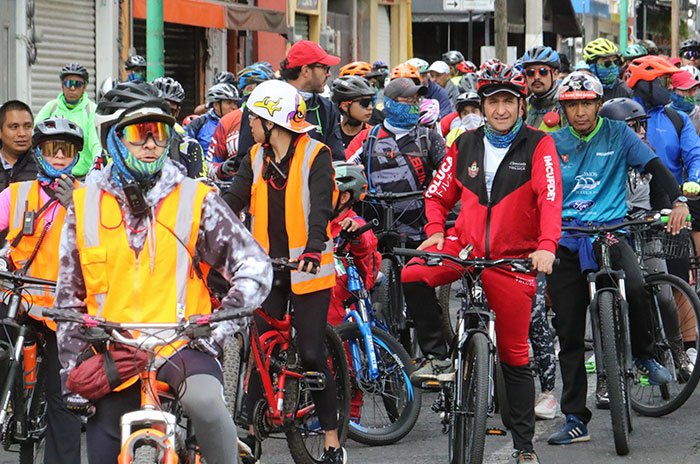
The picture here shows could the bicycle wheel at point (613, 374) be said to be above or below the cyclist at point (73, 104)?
below

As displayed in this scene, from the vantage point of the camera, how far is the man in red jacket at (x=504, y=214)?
6637 millimetres

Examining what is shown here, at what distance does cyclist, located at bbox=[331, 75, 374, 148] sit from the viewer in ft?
33.5

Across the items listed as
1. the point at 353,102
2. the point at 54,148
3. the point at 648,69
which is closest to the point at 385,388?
the point at 54,148

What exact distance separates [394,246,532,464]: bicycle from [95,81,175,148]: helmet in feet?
6.23

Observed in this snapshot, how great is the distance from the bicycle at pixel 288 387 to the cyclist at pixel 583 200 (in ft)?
4.65

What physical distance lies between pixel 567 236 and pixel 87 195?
3536 mm

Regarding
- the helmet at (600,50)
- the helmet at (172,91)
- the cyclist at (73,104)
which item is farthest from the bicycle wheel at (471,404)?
the cyclist at (73,104)

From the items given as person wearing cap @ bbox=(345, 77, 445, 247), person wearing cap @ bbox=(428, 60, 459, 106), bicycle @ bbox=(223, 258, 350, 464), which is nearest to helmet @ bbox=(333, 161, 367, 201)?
bicycle @ bbox=(223, 258, 350, 464)

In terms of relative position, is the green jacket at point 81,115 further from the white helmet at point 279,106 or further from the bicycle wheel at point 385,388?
the white helmet at point 279,106

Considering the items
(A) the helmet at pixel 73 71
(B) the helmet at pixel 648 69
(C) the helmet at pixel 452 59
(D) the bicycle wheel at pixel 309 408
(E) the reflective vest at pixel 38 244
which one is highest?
(C) the helmet at pixel 452 59

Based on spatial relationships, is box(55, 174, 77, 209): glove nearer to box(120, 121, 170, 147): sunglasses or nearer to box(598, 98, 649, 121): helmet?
box(120, 121, 170, 147): sunglasses

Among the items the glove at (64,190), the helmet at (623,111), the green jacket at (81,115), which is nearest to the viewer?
the glove at (64,190)

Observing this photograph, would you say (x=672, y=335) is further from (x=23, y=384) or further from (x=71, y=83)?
(x=71, y=83)

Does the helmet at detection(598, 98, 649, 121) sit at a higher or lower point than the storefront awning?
lower
